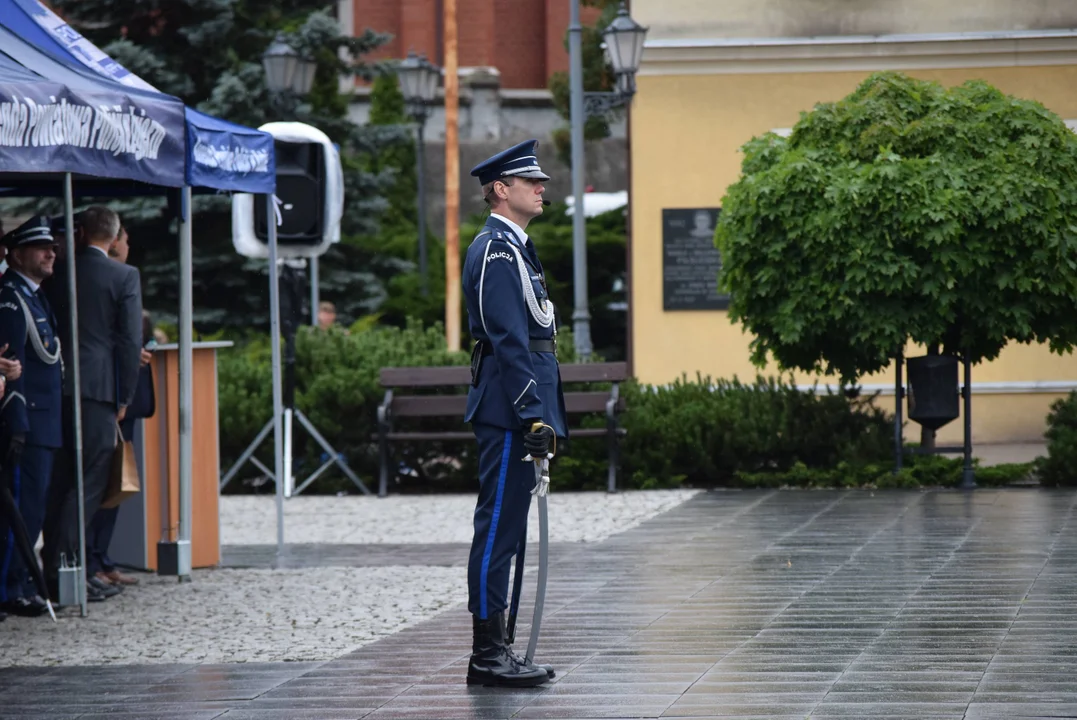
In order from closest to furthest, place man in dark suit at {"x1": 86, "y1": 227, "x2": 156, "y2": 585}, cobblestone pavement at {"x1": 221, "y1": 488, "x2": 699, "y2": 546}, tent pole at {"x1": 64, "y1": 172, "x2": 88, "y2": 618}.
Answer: tent pole at {"x1": 64, "y1": 172, "x2": 88, "y2": 618}
man in dark suit at {"x1": 86, "y1": 227, "x2": 156, "y2": 585}
cobblestone pavement at {"x1": 221, "y1": 488, "x2": 699, "y2": 546}

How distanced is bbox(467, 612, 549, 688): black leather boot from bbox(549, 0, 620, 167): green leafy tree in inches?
1043

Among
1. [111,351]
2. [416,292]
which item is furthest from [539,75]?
[111,351]

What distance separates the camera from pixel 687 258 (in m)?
19.6

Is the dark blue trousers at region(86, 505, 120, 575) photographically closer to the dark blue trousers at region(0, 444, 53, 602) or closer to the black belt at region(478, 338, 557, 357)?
the dark blue trousers at region(0, 444, 53, 602)

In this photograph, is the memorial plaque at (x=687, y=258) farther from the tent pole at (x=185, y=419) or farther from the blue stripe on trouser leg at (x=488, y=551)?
the blue stripe on trouser leg at (x=488, y=551)

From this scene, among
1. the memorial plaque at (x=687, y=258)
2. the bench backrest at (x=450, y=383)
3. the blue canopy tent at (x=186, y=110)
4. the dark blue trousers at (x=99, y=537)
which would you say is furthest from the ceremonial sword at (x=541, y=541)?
the memorial plaque at (x=687, y=258)

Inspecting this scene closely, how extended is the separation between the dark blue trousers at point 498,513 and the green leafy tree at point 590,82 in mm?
26385

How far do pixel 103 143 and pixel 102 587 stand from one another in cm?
253

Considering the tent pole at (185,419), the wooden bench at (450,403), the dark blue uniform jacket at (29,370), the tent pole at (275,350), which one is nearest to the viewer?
the dark blue uniform jacket at (29,370)

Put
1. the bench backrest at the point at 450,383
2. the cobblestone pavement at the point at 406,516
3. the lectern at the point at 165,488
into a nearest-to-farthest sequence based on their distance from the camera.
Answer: the lectern at the point at 165,488 < the cobblestone pavement at the point at 406,516 < the bench backrest at the point at 450,383

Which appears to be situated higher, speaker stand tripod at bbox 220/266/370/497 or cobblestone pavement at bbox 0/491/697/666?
speaker stand tripod at bbox 220/266/370/497

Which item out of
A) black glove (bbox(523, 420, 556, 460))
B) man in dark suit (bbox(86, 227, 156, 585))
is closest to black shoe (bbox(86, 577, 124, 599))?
man in dark suit (bbox(86, 227, 156, 585))

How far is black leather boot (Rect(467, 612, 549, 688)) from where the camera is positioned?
6.53 metres

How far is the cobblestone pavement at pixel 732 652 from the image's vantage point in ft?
20.1
